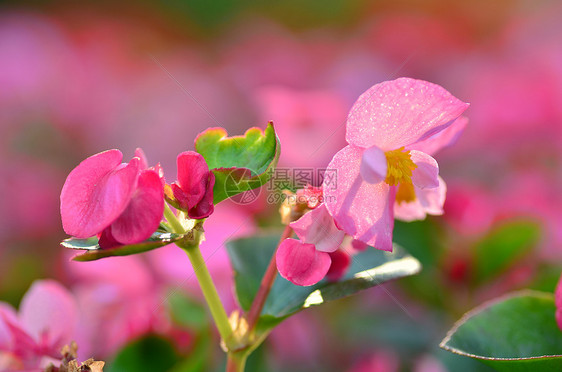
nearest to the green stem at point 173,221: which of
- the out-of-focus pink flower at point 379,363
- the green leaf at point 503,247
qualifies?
the out-of-focus pink flower at point 379,363

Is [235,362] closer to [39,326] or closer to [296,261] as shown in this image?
[296,261]

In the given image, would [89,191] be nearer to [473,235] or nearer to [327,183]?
[327,183]

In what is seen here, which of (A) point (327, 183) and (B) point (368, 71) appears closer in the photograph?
(A) point (327, 183)

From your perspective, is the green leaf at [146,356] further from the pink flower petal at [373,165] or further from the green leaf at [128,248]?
the pink flower petal at [373,165]

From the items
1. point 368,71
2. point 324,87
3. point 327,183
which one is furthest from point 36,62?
point 327,183

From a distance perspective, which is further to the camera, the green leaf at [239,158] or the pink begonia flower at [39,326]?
the pink begonia flower at [39,326]

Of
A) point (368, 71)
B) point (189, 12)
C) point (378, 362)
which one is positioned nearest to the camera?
point (378, 362)
